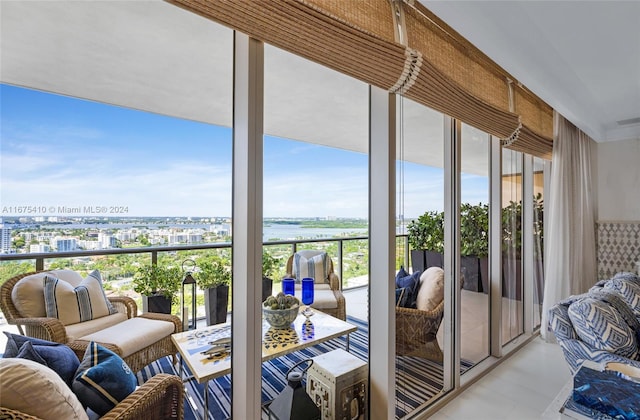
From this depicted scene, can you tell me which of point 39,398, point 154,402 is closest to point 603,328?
point 154,402

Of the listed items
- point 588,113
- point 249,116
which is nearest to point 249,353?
point 249,116

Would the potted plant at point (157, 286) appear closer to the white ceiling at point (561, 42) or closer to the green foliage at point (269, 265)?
the green foliage at point (269, 265)

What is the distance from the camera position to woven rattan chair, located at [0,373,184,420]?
1.19 meters

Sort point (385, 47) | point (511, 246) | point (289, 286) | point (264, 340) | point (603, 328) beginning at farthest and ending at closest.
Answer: point (511, 246) < point (289, 286) < point (603, 328) < point (264, 340) < point (385, 47)

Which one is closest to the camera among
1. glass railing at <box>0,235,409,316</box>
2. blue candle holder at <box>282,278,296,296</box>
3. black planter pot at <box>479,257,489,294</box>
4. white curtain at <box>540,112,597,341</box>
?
glass railing at <box>0,235,409,316</box>

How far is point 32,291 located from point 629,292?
377cm

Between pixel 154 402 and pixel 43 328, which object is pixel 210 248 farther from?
pixel 43 328

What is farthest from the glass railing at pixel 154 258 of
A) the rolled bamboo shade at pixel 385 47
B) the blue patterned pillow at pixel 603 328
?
the blue patterned pillow at pixel 603 328

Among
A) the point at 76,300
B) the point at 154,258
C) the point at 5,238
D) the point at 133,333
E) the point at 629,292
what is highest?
the point at 5,238

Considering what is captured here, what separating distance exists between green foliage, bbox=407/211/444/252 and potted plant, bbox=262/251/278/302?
0.94 metres

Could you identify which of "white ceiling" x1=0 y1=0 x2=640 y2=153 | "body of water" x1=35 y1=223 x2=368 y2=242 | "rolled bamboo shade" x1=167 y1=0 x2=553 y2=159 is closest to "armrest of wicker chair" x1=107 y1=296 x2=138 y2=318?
"body of water" x1=35 y1=223 x2=368 y2=242

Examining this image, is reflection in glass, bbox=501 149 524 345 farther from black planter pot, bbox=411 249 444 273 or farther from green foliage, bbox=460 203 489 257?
black planter pot, bbox=411 249 444 273

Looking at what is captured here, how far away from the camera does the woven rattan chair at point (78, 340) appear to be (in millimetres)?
1374

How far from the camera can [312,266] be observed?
200cm
